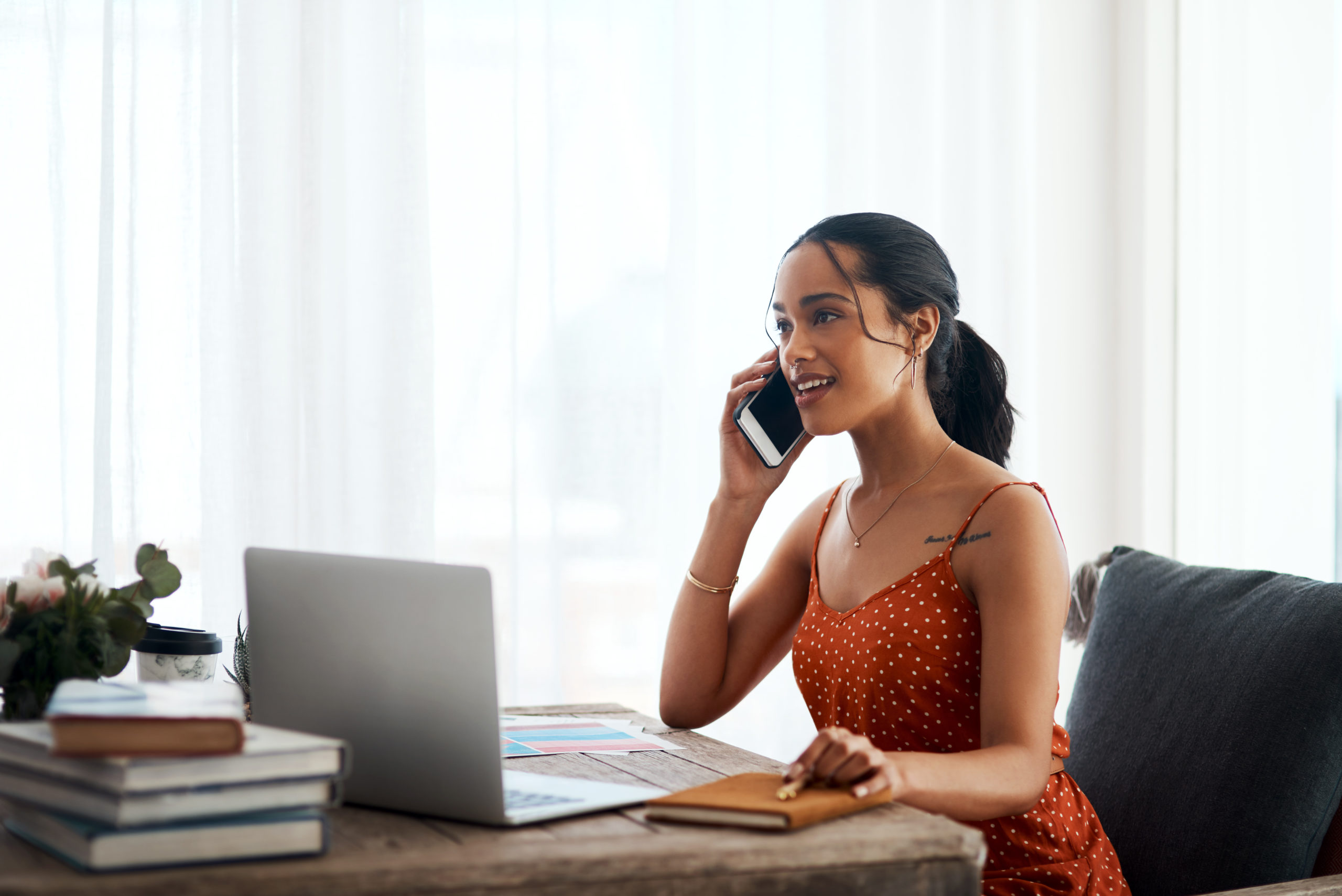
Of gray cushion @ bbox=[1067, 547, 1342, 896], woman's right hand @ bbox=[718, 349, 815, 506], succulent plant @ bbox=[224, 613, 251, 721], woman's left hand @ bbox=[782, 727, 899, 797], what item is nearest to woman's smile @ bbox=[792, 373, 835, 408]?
woman's right hand @ bbox=[718, 349, 815, 506]

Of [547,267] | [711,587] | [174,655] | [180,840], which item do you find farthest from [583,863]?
[547,267]

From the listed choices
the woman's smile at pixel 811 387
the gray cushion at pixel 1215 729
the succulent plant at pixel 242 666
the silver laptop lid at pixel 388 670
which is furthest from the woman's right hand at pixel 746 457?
the silver laptop lid at pixel 388 670

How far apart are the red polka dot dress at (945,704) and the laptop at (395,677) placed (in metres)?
0.43

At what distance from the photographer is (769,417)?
1.58 meters

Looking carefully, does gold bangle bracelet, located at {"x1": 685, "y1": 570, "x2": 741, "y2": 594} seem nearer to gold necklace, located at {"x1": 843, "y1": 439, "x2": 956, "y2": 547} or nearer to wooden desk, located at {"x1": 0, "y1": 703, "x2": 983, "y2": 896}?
gold necklace, located at {"x1": 843, "y1": 439, "x2": 956, "y2": 547}

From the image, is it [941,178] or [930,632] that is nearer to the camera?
[930,632]

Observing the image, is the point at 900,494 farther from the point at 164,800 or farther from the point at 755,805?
the point at 164,800

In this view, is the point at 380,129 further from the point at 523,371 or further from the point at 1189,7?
the point at 1189,7

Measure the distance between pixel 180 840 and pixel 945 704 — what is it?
32.8 inches

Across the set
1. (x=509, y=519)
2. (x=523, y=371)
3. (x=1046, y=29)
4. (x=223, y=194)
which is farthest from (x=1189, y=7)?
(x=223, y=194)

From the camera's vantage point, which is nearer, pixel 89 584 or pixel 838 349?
pixel 89 584

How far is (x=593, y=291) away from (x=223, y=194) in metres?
0.74

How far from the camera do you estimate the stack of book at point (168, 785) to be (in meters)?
0.67

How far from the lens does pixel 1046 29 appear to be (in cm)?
272
